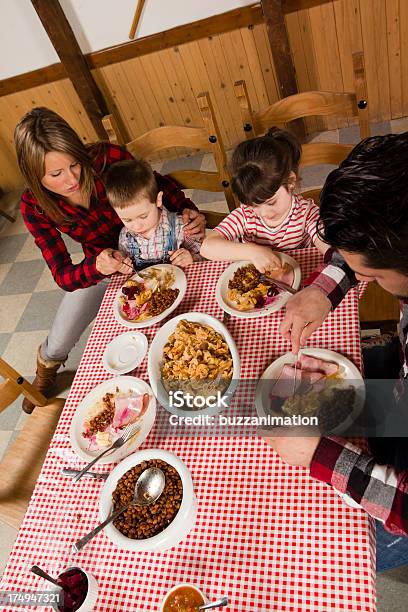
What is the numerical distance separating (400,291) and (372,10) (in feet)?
9.36

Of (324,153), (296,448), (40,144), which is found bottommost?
(296,448)

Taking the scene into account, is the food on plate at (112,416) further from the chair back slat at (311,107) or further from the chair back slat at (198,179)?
the chair back slat at (311,107)

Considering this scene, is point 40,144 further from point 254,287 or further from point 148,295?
point 254,287

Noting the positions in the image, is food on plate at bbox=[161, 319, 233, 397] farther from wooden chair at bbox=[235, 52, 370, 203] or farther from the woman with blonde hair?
wooden chair at bbox=[235, 52, 370, 203]

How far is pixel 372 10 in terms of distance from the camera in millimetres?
2943

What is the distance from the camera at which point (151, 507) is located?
103 centimetres

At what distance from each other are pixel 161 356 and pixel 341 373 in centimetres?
54

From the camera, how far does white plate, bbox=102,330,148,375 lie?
140cm

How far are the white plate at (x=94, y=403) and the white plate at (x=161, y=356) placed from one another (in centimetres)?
4

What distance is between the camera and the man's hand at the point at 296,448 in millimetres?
978

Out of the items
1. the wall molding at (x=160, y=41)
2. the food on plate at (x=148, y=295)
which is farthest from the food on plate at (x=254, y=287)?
the wall molding at (x=160, y=41)

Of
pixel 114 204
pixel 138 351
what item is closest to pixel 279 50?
pixel 114 204

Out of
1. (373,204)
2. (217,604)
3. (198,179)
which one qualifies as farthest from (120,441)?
(198,179)

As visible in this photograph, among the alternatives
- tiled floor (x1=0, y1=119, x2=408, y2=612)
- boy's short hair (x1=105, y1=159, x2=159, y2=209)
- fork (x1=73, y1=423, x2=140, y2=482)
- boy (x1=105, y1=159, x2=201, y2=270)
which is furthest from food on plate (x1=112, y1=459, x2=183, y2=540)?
tiled floor (x1=0, y1=119, x2=408, y2=612)
